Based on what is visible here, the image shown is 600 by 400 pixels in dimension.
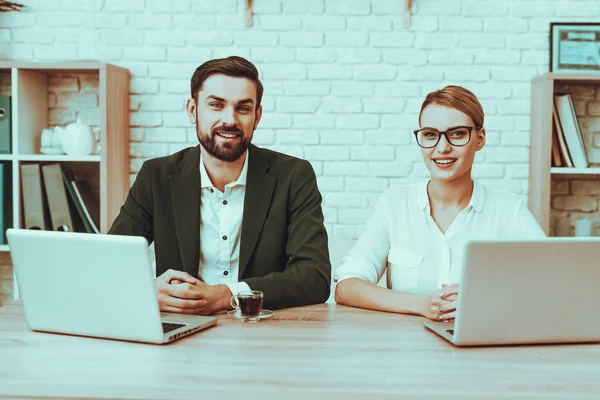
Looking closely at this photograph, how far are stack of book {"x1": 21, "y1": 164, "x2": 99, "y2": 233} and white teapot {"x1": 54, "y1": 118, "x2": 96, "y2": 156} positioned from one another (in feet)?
0.33

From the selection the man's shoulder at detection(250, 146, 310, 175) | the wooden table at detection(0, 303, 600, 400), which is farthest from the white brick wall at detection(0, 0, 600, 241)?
the wooden table at detection(0, 303, 600, 400)

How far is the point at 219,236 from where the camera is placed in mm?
2080

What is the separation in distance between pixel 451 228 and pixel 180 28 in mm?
1802

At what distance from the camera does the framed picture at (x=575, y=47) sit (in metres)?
3.04

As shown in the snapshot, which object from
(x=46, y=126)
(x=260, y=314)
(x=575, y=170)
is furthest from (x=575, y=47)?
(x=46, y=126)

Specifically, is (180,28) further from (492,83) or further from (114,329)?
(114,329)

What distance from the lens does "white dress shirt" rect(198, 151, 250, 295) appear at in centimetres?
208

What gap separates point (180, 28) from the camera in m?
3.14

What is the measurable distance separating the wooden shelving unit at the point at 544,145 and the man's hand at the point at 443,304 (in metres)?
1.55

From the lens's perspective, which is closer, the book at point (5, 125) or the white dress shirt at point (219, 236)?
the white dress shirt at point (219, 236)

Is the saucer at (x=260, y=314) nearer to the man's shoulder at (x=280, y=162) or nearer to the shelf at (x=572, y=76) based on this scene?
the man's shoulder at (x=280, y=162)

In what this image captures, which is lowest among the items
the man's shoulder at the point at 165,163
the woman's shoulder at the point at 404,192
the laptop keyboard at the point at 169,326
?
the laptop keyboard at the point at 169,326

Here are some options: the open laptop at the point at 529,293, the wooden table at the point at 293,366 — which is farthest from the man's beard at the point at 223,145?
the open laptop at the point at 529,293

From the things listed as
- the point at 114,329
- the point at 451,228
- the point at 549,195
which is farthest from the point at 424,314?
the point at 549,195
